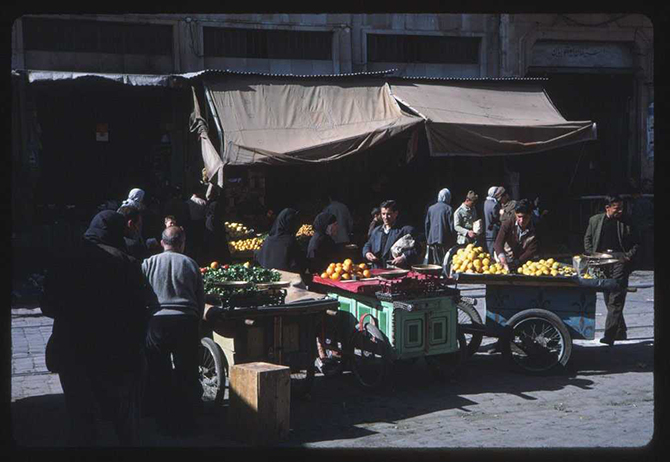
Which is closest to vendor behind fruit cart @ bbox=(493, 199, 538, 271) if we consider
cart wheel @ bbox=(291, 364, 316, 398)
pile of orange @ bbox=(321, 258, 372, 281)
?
pile of orange @ bbox=(321, 258, 372, 281)

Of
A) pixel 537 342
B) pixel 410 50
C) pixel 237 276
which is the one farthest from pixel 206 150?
pixel 537 342

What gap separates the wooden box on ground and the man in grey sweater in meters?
0.43

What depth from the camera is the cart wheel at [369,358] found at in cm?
873

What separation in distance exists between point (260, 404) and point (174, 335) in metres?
0.96

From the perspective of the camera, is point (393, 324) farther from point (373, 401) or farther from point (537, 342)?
point (537, 342)

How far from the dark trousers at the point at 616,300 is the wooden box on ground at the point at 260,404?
4724 millimetres

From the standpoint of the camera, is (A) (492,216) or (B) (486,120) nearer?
(A) (492,216)

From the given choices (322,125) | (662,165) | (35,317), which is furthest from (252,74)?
(662,165)

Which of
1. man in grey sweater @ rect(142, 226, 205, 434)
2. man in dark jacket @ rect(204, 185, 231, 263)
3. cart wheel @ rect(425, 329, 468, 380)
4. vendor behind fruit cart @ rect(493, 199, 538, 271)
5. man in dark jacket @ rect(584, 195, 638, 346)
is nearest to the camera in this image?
man in grey sweater @ rect(142, 226, 205, 434)

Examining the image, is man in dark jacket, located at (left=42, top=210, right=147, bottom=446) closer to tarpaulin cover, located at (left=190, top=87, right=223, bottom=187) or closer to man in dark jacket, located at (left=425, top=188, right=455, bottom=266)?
tarpaulin cover, located at (left=190, top=87, right=223, bottom=187)

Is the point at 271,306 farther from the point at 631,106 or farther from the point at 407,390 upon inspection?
the point at 631,106

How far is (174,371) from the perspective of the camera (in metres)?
7.64

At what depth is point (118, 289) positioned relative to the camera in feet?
20.4

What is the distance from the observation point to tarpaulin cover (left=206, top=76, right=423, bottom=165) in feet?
49.5
